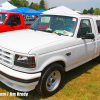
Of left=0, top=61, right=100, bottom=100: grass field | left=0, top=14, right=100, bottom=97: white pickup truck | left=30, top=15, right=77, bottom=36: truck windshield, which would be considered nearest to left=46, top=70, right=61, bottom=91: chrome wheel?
left=0, top=14, right=100, bottom=97: white pickup truck

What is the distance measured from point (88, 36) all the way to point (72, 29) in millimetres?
484

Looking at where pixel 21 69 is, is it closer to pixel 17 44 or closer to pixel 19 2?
pixel 17 44

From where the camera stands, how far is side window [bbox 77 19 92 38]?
12.4ft

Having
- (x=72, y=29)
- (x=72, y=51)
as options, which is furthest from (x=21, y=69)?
(x=72, y=29)

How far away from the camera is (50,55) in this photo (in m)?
2.84

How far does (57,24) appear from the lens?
395cm

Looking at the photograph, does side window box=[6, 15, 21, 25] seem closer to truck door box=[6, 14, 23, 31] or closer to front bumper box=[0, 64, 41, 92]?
truck door box=[6, 14, 23, 31]

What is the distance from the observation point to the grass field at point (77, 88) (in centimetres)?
318

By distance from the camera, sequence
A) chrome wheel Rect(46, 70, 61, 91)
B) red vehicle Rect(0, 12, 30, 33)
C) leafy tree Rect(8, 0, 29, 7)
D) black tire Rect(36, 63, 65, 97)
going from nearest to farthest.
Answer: black tire Rect(36, 63, 65, 97) → chrome wheel Rect(46, 70, 61, 91) → red vehicle Rect(0, 12, 30, 33) → leafy tree Rect(8, 0, 29, 7)

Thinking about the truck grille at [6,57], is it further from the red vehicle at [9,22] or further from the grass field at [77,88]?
the red vehicle at [9,22]

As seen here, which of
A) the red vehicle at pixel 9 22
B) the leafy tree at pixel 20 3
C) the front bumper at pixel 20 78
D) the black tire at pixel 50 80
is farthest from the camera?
the leafy tree at pixel 20 3

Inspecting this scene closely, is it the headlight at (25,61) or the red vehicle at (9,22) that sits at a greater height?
the red vehicle at (9,22)

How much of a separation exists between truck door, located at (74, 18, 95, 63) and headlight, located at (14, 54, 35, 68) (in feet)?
4.77

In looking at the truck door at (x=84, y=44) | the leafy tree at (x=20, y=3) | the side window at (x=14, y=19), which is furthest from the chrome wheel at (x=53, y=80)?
the leafy tree at (x=20, y=3)
